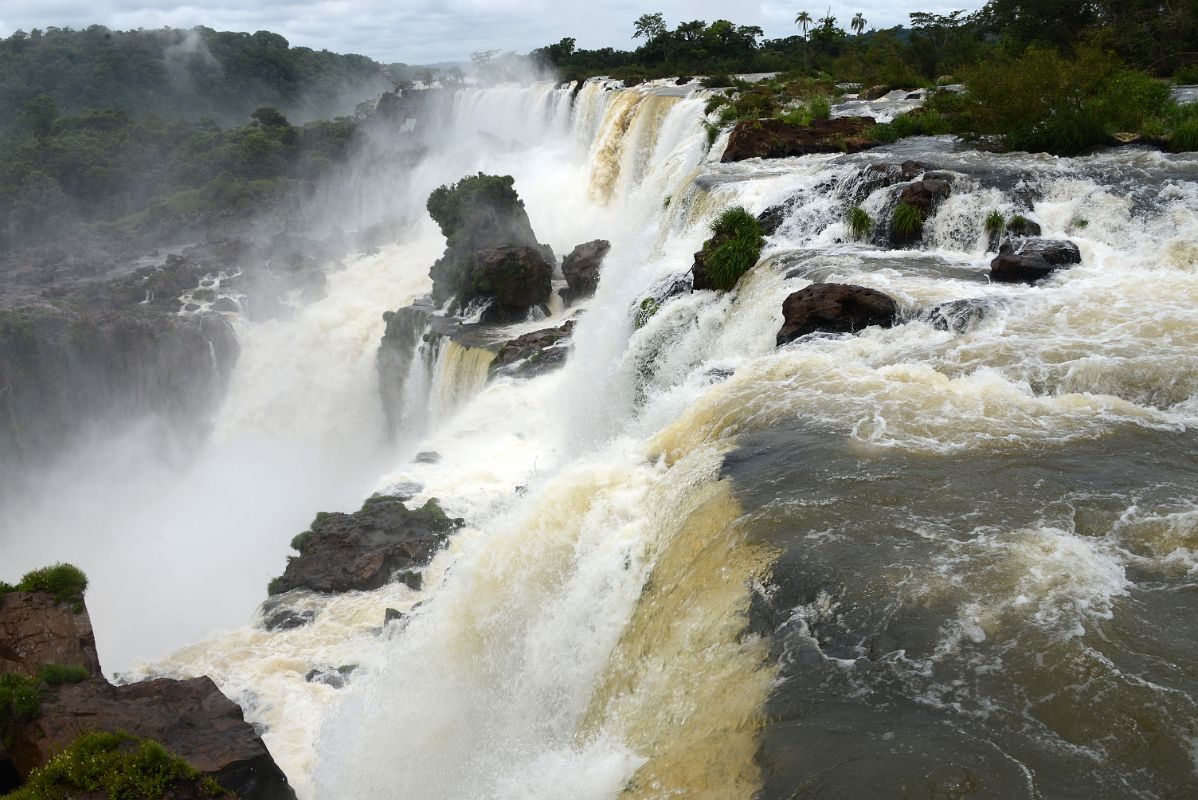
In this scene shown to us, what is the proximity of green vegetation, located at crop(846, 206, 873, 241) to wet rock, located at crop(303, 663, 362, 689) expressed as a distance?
34.2ft

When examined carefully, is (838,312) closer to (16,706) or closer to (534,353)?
(534,353)

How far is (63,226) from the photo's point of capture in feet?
146

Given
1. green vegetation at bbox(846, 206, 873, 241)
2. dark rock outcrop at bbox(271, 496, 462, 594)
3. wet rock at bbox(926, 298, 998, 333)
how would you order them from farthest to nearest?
green vegetation at bbox(846, 206, 873, 241)
dark rock outcrop at bbox(271, 496, 462, 594)
wet rock at bbox(926, 298, 998, 333)

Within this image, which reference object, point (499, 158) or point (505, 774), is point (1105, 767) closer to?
point (505, 774)

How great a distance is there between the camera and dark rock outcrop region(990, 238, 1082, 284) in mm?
11820

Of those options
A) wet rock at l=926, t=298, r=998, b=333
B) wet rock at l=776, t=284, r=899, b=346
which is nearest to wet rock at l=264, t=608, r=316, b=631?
wet rock at l=776, t=284, r=899, b=346

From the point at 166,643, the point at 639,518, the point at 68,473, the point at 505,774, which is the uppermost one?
the point at 639,518

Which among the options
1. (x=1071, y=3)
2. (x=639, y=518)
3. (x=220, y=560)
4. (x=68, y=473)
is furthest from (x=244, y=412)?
(x=1071, y=3)

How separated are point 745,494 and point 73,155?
5534 cm

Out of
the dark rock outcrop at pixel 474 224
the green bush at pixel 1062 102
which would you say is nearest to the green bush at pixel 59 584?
the dark rock outcrop at pixel 474 224

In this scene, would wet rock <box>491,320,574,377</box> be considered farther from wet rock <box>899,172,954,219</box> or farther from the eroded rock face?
the eroded rock face

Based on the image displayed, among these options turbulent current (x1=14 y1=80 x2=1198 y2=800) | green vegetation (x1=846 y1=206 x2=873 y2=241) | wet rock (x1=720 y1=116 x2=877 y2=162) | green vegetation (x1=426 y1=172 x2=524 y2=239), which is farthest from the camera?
green vegetation (x1=426 y1=172 x2=524 y2=239)

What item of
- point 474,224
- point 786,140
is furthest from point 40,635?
point 474,224

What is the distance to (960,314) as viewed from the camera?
11.0 meters
